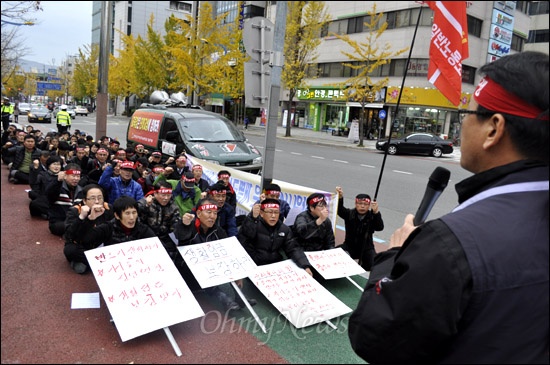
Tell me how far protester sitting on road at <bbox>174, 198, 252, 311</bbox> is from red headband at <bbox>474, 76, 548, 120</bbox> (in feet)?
11.7

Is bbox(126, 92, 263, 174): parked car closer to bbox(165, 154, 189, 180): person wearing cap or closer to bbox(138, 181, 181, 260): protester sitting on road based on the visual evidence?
bbox(165, 154, 189, 180): person wearing cap

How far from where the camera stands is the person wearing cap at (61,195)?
20.0 ft

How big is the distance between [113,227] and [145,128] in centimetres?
790

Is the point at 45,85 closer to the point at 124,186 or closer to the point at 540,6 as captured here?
the point at 124,186

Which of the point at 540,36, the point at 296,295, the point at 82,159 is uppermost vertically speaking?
the point at 540,36

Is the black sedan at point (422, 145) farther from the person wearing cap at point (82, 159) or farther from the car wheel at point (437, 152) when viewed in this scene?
the person wearing cap at point (82, 159)

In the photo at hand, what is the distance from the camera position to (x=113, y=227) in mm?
4629

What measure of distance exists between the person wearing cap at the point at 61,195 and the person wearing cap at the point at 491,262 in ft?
18.9

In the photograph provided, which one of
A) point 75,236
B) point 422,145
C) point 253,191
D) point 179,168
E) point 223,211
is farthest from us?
point 422,145

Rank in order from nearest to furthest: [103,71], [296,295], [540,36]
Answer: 1. [540,36]
2. [296,295]
3. [103,71]

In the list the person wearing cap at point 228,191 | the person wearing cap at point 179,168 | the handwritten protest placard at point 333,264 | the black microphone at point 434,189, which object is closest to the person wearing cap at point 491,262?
the black microphone at point 434,189

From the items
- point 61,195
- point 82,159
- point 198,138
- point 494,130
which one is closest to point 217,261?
point 61,195

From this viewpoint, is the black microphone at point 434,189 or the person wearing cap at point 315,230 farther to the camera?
the person wearing cap at point 315,230

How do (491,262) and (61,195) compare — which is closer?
(491,262)
